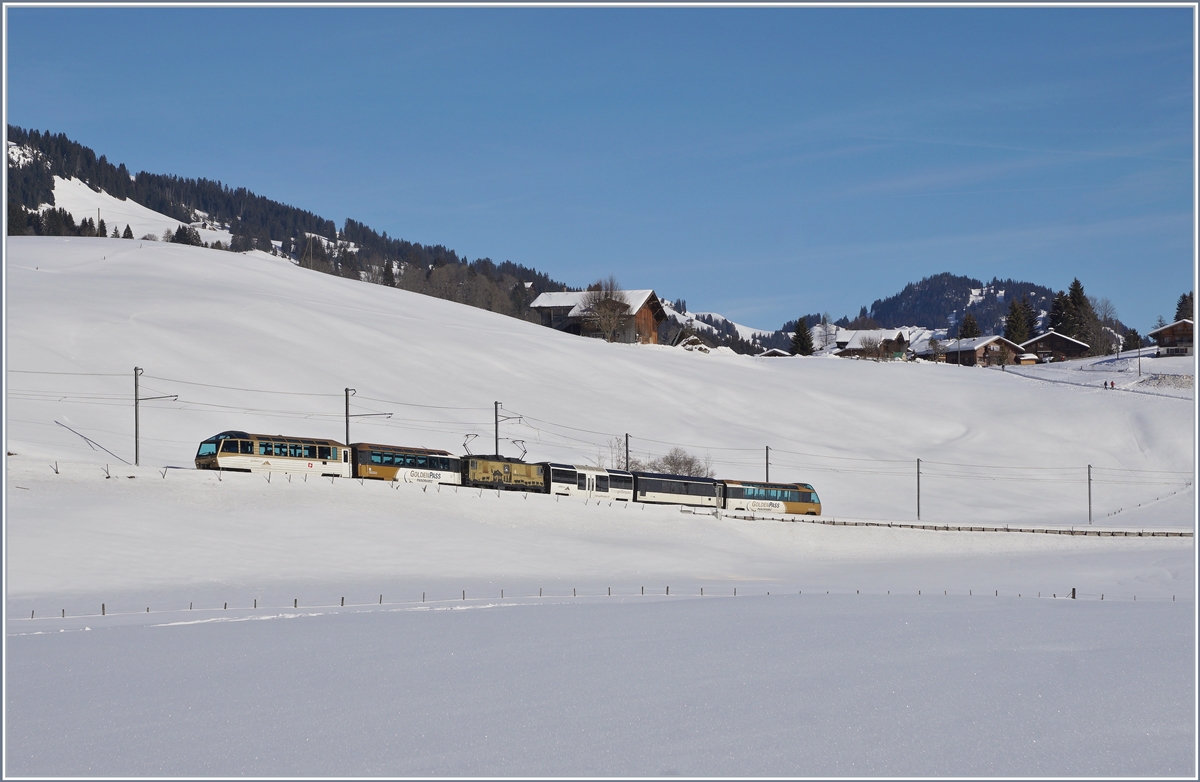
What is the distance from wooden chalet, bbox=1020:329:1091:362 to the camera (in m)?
187

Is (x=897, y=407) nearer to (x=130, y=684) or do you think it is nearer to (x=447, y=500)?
(x=447, y=500)

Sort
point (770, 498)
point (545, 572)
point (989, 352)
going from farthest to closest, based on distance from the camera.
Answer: point (989, 352) → point (770, 498) → point (545, 572)

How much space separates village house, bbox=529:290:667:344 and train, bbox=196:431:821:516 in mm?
93848

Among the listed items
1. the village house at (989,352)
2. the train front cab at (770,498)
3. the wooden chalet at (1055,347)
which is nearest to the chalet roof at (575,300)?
the village house at (989,352)

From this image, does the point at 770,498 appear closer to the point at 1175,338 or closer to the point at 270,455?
the point at 270,455

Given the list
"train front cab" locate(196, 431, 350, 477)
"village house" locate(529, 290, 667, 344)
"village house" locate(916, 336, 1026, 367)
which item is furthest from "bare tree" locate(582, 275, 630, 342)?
"train front cab" locate(196, 431, 350, 477)

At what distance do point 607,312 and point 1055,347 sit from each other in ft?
312

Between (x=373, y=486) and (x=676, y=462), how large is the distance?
3513 cm

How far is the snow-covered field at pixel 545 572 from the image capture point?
1580 centimetres

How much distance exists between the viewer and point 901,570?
5228 cm

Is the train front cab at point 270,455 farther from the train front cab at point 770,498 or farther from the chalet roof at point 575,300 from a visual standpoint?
the chalet roof at point 575,300

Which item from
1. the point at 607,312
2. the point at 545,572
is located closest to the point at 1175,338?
the point at 607,312

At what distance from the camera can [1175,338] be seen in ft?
509

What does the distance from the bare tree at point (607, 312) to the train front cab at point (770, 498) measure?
88722mm
